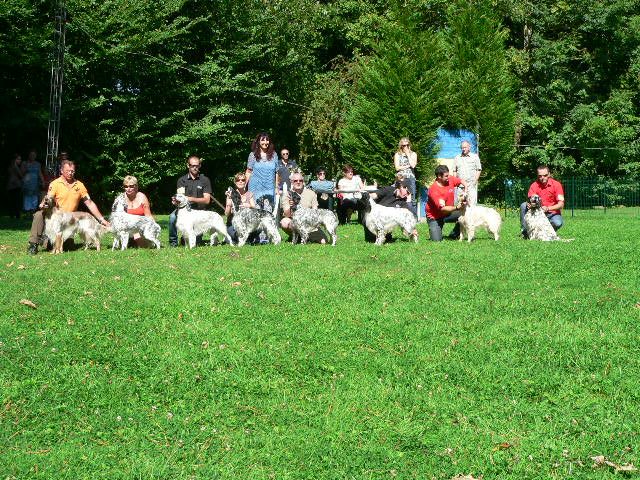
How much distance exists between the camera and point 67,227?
38.8 feet

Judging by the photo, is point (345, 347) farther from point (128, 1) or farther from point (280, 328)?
point (128, 1)

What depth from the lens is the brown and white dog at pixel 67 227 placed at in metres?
11.6

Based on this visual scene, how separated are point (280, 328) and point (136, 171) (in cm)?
2017

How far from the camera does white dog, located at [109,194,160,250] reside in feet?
39.3

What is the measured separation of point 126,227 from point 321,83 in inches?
783

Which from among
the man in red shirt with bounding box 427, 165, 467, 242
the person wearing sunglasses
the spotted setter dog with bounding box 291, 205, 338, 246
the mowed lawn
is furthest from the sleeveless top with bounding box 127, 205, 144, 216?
the person wearing sunglasses

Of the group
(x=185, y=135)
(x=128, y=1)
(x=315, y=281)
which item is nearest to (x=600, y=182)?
(x=185, y=135)

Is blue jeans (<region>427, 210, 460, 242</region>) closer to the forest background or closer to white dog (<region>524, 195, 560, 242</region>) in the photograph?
white dog (<region>524, 195, 560, 242</region>)

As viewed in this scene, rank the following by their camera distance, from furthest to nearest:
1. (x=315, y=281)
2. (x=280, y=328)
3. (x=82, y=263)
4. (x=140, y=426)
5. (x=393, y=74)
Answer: (x=393, y=74) < (x=82, y=263) < (x=315, y=281) < (x=280, y=328) < (x=140, y=426)

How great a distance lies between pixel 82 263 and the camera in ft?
32.7

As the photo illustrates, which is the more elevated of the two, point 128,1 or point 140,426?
point 128,1

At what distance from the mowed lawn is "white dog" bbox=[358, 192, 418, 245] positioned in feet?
8.99

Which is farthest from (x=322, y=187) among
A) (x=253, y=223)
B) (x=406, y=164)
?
(x=253, y=223)

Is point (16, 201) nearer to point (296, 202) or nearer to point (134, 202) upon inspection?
point (134, 202)
